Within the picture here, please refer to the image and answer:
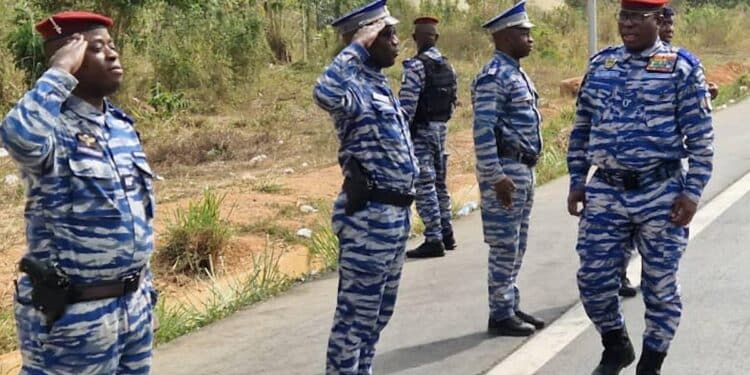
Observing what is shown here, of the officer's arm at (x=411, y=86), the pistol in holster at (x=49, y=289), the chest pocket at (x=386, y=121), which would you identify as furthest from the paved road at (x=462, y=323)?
the pistol in holster at (x=49, y=289)

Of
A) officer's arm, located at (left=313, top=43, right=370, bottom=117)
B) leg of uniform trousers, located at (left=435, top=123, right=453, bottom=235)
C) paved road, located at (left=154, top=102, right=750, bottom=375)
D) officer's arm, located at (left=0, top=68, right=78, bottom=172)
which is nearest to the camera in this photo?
officer's arm, located at (left=0, top=68, right=78, bottom=172)

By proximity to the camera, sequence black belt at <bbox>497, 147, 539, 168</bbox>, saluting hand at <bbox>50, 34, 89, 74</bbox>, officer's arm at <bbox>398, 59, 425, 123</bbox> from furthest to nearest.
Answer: officer's arm at <bbox>398, 59, 425, 123</bbox> < black belt at <bbox>497, 147, 539, 168</bbox> < saluting hand at <bbox>50, 34, 89, 74</bbox>

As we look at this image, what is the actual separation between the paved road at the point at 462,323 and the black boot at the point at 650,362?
15.9 inches

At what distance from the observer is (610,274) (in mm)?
4629

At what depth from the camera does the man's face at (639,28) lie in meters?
4.54

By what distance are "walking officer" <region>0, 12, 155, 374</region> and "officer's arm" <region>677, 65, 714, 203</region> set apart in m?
2.47

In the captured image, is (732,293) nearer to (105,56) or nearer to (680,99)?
(680,99)

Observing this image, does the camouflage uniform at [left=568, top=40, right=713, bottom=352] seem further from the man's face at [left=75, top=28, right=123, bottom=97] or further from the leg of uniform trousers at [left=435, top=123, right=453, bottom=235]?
the leg of uniform trousers at [left=435, top=123, right=453, bottom=235]

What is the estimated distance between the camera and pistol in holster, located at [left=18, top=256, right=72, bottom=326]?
3.09 meters

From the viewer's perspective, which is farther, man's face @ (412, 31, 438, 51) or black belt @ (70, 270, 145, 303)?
man's face @ (412, 31, 438, 51)

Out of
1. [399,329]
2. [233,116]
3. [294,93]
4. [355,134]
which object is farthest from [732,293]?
[294,93]

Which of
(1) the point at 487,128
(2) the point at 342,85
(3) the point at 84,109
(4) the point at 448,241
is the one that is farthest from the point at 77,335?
(4) the point at 448,241

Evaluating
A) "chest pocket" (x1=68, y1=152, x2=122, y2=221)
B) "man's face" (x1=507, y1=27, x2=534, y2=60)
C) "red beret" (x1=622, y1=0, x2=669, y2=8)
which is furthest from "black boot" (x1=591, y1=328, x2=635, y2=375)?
"chest pocket" (x1=68, y1=152, x2=122, y2=221)

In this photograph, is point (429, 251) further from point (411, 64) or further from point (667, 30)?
point (667, 30)
